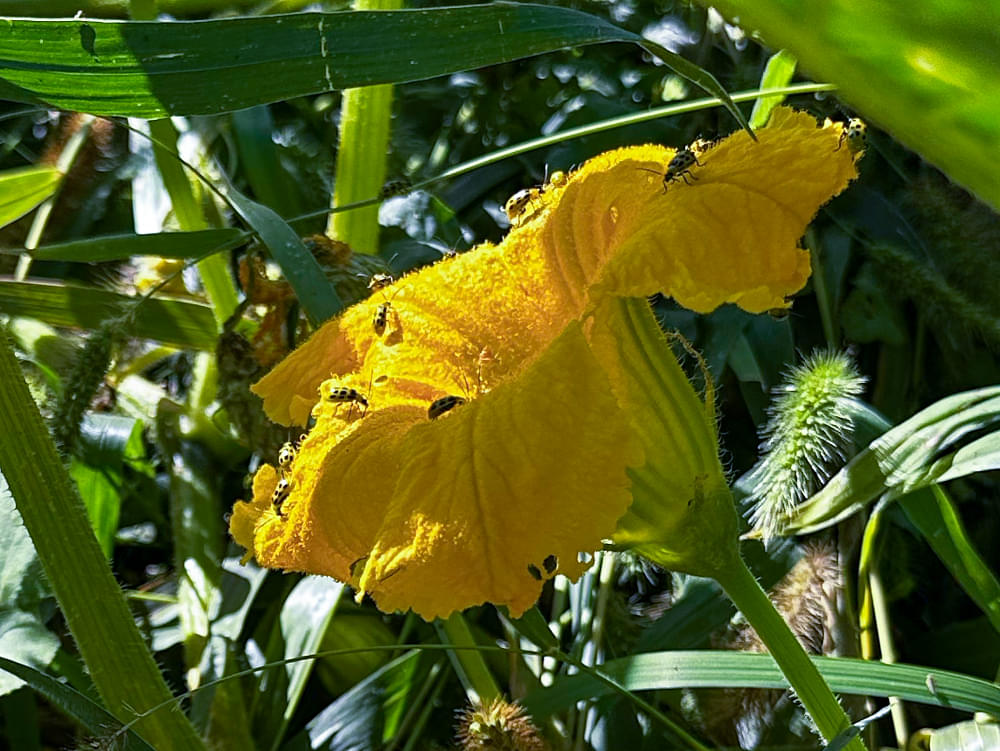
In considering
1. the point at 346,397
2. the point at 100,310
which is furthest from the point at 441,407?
the point at 100,310

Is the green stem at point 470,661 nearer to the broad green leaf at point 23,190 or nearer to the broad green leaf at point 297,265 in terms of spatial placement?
the broad green leaf at point 297,265

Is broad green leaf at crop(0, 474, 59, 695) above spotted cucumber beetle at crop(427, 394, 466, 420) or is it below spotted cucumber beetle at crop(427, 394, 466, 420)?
below

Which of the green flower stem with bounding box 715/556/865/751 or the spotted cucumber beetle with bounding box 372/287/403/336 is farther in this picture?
the spotted cucumber beetle with bounding box 372/287/403/336

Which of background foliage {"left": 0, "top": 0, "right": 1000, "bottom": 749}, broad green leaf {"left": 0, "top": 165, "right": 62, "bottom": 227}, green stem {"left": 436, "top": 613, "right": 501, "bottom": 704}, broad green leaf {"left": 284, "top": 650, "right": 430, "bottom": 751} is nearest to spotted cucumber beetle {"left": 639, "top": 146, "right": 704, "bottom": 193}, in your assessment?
background foliage {"left": 0, "top": 0, "right": 1000, "bottom": 749}

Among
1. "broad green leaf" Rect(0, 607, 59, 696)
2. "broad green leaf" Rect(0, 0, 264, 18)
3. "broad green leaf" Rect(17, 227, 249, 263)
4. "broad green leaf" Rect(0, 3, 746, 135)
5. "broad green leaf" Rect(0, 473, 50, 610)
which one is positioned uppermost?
"broad green leaf" Rect(0, 0, 264, 18)

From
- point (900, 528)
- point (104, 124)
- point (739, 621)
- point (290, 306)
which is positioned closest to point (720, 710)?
point (739, 621)

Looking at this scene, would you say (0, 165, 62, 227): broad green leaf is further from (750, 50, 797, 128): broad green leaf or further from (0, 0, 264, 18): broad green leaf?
(750, 50, 797, 128): broad green leaf

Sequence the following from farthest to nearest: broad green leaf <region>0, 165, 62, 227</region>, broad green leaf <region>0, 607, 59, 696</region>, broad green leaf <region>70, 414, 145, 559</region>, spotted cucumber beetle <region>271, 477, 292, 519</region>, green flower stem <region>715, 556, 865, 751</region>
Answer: broad green leaf <region>0, 165, 62, 227</region>, broad green leaf <region>70, 414, 145, 559</region>, broad green leaf <region>0, 607, 59, 696</region>, spotted cucumber beetle <region>271, 477, 292, 519</region>, green flower stem <region>715, 556, 865, 751</region>

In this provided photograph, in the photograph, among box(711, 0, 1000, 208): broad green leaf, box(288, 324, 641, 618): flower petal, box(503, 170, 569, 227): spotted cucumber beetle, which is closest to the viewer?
box(711, 0, 1000, 208): broad green leaf
